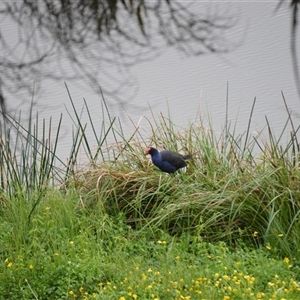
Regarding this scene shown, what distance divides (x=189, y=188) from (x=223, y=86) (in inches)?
104

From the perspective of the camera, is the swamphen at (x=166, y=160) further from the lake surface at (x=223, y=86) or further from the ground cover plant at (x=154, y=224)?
the lake surface at (x=223, y=86)

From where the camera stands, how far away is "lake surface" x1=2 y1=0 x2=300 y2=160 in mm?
6207

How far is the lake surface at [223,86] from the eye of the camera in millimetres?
6207

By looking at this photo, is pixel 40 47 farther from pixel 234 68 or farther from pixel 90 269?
pixel 90 269

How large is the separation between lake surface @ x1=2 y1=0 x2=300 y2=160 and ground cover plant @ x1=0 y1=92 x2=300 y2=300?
1.08m

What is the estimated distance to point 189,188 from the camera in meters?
4.25

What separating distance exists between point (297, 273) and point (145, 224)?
3.25 ft

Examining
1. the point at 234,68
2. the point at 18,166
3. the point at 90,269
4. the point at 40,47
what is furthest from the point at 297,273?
the point at 40,47

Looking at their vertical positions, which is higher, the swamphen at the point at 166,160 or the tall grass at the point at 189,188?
the swamphen at the point at 166,160

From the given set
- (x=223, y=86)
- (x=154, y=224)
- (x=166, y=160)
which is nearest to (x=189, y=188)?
(x=166, y=160)

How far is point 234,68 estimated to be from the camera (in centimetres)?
711

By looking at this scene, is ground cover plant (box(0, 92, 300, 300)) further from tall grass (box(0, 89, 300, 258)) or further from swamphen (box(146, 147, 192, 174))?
swamphen (box(146, 147, 192, 174))

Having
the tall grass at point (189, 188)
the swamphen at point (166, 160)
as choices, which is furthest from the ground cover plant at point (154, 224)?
the swamphen at point (166, 160)

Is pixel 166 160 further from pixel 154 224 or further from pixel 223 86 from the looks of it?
pixel 223 86
